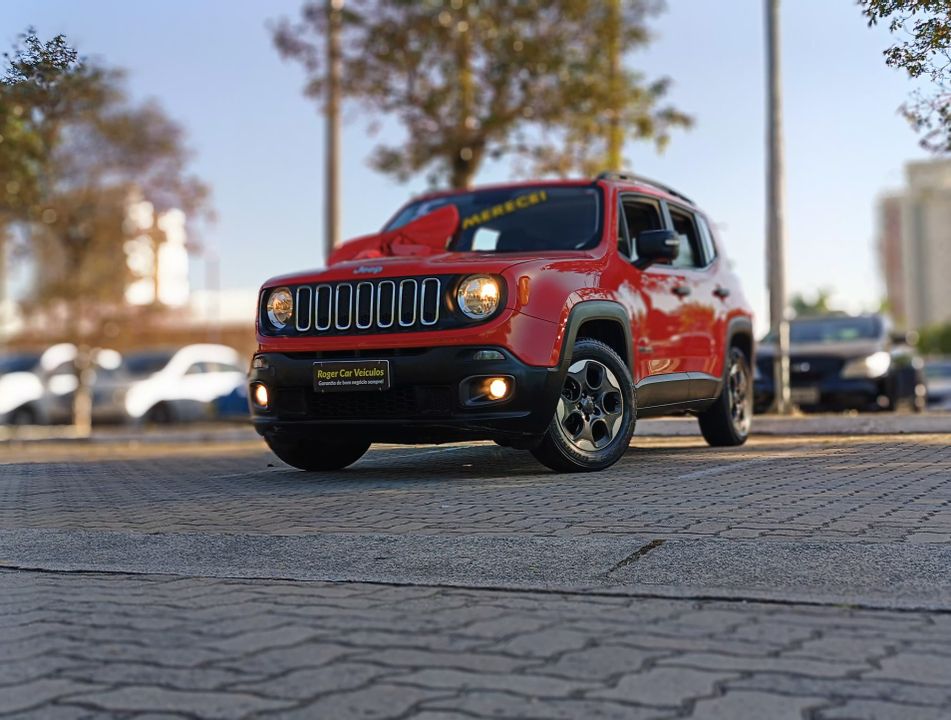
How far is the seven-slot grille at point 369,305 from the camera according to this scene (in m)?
7.96

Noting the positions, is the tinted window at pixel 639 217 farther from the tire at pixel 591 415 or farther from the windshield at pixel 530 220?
the tire at pixel 591 415

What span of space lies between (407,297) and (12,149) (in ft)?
36.9

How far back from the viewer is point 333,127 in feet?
76.5

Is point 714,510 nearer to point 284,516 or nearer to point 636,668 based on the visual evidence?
point 284,516

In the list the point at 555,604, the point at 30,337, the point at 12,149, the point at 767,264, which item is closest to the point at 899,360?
the point at 767,264

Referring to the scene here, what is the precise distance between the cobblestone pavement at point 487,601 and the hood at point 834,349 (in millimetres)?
8488

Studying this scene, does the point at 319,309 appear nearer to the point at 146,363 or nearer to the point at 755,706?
the point at 755,706

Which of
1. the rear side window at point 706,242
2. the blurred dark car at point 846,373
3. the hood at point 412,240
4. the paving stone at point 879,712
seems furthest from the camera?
the blurred dark car at point 846,373

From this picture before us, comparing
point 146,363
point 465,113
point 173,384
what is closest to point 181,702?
point 465,113

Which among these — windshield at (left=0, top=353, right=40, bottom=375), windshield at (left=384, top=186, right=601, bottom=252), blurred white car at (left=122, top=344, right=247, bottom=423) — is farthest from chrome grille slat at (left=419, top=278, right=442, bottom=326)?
windshield at (left=0, top=353, right=40, bottom=375)

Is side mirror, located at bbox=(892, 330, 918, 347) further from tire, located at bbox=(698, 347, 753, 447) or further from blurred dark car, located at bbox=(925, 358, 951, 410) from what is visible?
tire, located at bbox=(698, 347, 753, 447)

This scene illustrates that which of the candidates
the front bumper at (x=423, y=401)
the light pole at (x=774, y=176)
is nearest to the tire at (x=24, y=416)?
the light pole at (x=774, y=176)

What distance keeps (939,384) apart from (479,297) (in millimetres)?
23006

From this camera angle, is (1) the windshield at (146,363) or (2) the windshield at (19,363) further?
(2) the windshield at (19,363)
